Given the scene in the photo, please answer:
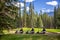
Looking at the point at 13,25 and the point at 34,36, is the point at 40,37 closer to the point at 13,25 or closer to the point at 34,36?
the point at 34,36

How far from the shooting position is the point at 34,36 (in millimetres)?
5797

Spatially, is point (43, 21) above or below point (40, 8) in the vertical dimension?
below

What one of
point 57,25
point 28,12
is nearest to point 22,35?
point 28,12

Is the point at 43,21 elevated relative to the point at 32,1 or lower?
lower

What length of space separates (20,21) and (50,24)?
2.81 ft

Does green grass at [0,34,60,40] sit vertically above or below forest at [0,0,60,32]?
below

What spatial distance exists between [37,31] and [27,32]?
0.94ft

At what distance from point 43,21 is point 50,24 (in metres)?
0.22

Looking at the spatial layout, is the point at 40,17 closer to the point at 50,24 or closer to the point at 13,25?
the point at 50,24

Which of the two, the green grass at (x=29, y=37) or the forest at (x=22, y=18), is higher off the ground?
the forest at (x=22, y=18)

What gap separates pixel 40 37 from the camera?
19.0 ft

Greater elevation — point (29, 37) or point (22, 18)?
point (22, 18)

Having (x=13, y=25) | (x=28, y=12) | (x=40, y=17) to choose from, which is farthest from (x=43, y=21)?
(x=13, y=25)

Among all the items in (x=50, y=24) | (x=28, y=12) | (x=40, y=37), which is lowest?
(x=40, y=37)
